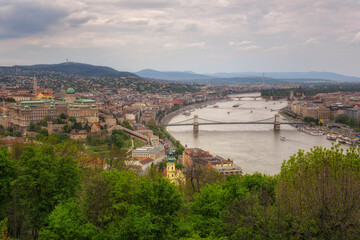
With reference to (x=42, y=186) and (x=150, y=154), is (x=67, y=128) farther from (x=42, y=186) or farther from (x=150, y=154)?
(x=42, y=186)

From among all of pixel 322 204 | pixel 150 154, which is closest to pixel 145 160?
pixel 150 154

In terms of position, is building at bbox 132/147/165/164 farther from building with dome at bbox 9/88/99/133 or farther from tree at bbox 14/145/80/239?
tree at bbox 14/145/80/239

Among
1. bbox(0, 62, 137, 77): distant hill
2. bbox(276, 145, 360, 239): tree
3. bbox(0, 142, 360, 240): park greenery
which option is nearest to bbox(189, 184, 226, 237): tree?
bbox(0, 142, 360, 240): park greenery

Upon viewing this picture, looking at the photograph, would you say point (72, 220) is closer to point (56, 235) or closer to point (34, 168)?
point (56, 235)

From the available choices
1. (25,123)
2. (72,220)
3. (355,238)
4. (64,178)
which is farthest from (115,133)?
(355,238)

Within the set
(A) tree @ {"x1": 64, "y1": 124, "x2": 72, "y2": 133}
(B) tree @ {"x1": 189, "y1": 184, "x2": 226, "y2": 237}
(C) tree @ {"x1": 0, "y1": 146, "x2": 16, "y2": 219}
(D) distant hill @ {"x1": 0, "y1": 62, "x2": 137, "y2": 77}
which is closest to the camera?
(B) tree @ {"x1": 189, "y1": 184, "x2": 226, "y2": 237}
